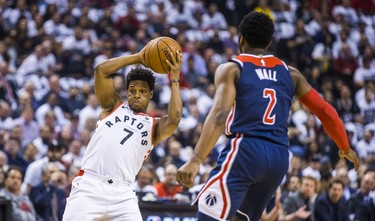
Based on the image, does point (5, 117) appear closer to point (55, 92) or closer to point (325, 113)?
point (55, 92)

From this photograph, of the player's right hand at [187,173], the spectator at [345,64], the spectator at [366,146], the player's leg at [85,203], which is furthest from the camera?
the spectator at [345,64]

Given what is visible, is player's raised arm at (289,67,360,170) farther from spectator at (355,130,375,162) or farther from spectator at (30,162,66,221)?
spectator at (355,130,375,162)

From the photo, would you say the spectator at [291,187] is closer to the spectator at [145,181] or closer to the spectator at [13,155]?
the spectator at [145,181]

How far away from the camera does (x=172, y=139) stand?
53.0 feet

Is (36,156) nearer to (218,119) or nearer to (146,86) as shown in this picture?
(146,86)

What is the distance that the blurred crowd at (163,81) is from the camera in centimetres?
1249

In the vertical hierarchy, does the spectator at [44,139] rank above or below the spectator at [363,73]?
above

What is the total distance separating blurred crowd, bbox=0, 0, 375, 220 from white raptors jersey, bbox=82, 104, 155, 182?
4069 millimetres

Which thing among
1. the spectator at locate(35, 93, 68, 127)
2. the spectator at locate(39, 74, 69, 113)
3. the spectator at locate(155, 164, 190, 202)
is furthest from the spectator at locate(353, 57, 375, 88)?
the spectator at locate(155, 164, 190, 202)

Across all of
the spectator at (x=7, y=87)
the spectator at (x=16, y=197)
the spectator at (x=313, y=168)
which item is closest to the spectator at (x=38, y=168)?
the spectator at (x=16, y=197)

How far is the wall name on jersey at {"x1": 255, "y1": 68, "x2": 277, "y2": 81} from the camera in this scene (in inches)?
246

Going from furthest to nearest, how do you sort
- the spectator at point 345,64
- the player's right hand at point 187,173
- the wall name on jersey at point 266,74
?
the spectator at point 345,64
the wall name on jersey at point 266,74
the player's right hand at point 187,173

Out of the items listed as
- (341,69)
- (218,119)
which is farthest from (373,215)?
(341,69)

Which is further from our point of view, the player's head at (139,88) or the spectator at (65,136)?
the spectator at (65,136)
